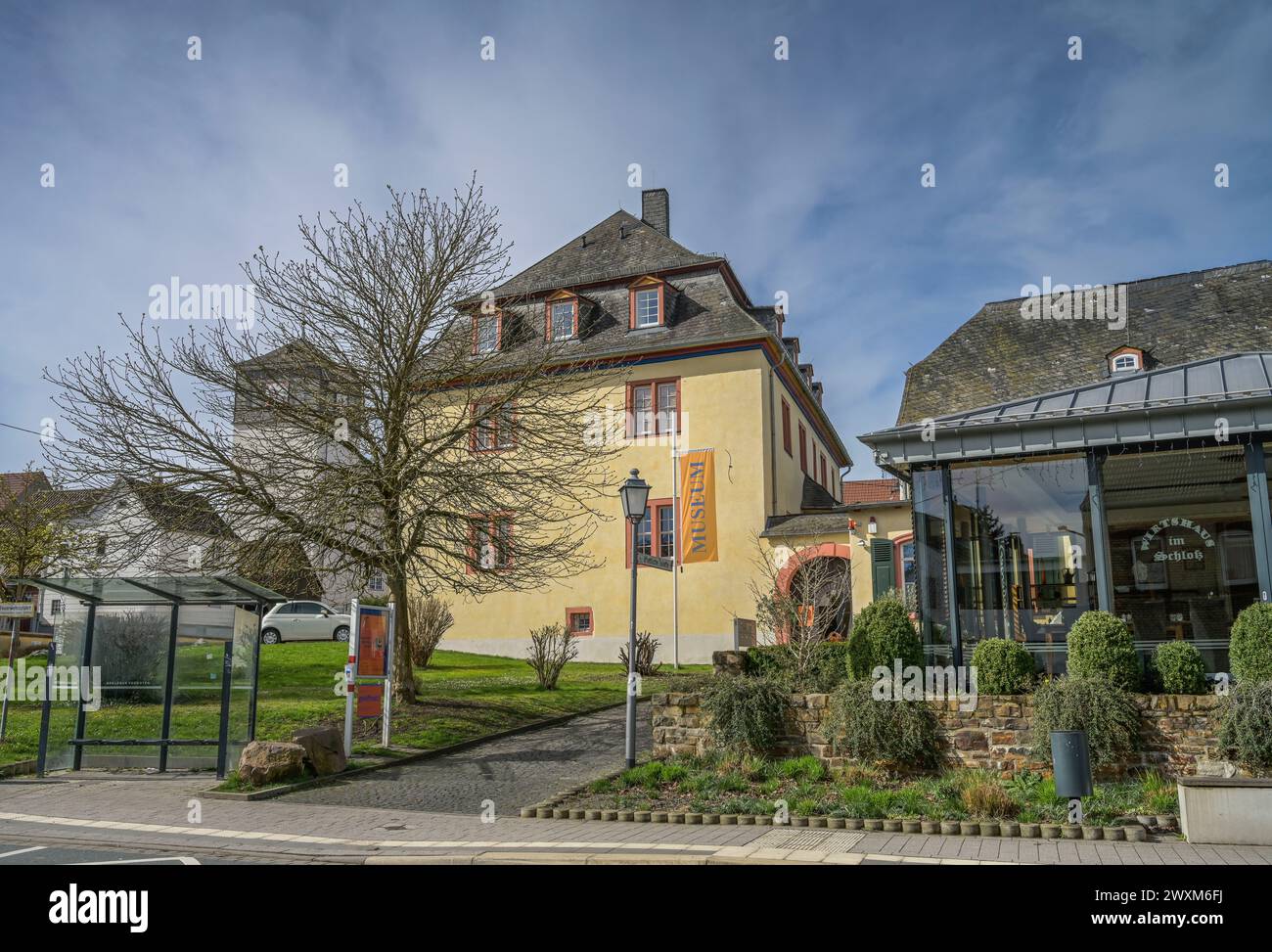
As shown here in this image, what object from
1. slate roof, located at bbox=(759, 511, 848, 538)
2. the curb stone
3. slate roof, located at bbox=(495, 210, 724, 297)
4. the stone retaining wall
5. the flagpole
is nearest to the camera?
the curb stone

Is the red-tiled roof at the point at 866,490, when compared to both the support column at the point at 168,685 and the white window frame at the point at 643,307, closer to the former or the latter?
the white window frame at the point at 643,307

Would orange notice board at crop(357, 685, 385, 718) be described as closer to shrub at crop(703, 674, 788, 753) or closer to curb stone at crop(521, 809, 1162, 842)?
curb stone at crop(521, 809, 1162, 842)

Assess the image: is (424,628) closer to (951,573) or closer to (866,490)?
(951,573)

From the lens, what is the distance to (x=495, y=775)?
12.8m

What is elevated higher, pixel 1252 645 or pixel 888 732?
pixel 1252 645

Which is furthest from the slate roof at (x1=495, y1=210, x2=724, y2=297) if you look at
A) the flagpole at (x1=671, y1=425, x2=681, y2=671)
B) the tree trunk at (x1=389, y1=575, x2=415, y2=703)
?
the tree trunk at (x1=389, y1=575, x2=415, y2=703)

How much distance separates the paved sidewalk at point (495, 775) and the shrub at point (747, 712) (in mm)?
1626

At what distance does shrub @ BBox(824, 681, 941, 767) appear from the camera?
10773 mm

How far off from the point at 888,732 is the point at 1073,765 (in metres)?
2.05

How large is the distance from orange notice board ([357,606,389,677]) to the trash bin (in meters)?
9.05

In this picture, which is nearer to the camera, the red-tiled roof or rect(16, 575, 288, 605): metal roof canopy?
rect(16, 575, 288, 605): metal roof canopy

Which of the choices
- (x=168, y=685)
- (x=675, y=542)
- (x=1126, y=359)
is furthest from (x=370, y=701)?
(x=1126, y=359)

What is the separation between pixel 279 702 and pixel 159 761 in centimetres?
287
